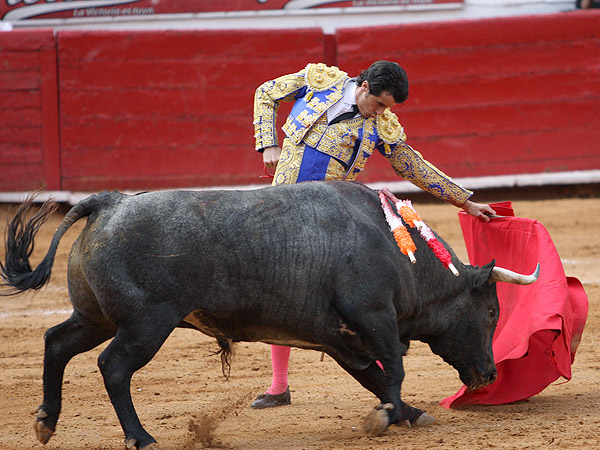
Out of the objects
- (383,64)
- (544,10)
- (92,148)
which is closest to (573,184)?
(544,10)

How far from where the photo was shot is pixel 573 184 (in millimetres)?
8859

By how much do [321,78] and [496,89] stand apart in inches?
216

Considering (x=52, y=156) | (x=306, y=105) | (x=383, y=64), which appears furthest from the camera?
(x=52, y=156)

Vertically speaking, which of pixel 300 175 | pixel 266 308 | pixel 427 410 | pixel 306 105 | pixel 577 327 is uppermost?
pixel 306 105

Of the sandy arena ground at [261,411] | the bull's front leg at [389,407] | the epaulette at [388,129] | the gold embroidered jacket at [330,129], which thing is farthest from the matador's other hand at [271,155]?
the sandy arena ground at [261,411]

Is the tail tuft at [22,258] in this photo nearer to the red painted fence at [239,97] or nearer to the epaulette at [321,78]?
the epaulette at [321,78]

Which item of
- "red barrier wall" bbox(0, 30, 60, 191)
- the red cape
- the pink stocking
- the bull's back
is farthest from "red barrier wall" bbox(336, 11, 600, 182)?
the bull's back

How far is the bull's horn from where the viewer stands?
3.15 metres

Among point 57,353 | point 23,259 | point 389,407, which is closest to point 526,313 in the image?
point 389,407

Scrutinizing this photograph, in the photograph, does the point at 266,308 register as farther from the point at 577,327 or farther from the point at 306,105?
the point at 577,327

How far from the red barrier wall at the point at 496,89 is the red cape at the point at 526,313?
4730 mm

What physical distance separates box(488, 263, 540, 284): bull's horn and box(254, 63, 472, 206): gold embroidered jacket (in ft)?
1.48

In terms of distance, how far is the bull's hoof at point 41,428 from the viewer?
2.97 m

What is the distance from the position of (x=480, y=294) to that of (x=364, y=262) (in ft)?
2.02
